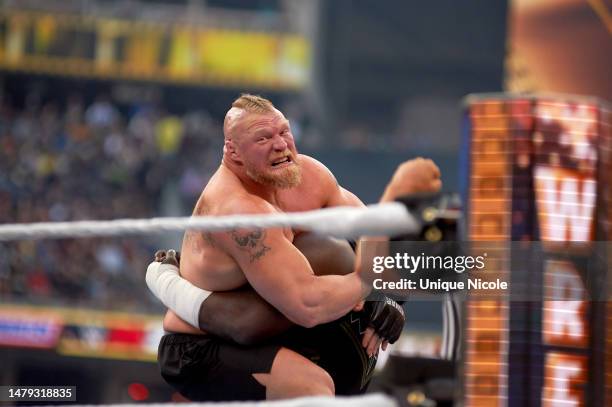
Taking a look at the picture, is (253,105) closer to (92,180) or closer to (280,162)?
(280,162)

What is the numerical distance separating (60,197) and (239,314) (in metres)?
11.3

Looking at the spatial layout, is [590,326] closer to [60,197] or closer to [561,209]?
[561,209]

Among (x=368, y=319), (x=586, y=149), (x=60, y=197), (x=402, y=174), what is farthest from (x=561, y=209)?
(x=60, y=197)

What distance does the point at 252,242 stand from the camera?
2.51 m

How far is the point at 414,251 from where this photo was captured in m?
2.21

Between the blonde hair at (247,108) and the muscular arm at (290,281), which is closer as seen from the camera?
the muscular arm at (290,281)

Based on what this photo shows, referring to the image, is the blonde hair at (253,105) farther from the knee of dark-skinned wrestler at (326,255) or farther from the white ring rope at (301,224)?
the white ring rope at (301,224)

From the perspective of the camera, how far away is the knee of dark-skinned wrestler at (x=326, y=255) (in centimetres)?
271

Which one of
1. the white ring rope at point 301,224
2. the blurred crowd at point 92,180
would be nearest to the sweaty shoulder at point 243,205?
the white ring rope at point 301,224

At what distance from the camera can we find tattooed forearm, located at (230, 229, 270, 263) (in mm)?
2498
